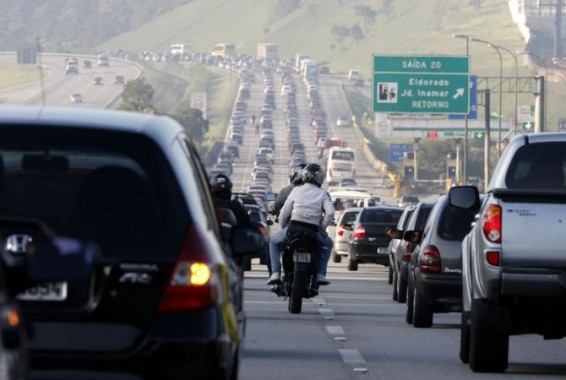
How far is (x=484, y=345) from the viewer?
1379 centimetres

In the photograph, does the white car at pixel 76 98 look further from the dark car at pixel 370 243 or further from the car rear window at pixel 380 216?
the dark car at pixel 370 243

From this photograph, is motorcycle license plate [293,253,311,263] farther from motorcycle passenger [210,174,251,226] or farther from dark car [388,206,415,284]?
dark car [388,206,415,284]

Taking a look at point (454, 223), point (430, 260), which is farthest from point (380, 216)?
point (430, 260)

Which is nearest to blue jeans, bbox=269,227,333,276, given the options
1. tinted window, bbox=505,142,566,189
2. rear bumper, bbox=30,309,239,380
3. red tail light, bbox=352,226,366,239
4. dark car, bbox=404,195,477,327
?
dark car, bbox=404,195,477,327

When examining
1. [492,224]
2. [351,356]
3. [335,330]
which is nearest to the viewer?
[492,224]

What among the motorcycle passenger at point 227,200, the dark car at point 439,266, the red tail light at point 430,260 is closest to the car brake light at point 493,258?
the dark car at point 439,266

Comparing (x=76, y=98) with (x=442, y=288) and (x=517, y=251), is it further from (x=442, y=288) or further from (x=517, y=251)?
(x=517, y=251)

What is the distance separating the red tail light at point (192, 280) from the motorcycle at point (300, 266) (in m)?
12.9

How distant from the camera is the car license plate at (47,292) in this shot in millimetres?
7566

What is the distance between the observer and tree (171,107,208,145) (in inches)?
7239

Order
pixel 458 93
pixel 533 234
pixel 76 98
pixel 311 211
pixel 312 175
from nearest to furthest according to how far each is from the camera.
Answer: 1. pixel 533 234
2. pixel 311 211
3. pixel 312 175
4. pixel 458 93
5. pixel 76 98

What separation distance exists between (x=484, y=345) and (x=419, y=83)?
61.9 m

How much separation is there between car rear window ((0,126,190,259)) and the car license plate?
0.23 metres

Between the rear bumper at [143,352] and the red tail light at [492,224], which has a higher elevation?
→ the rear bumper at [143,352]
